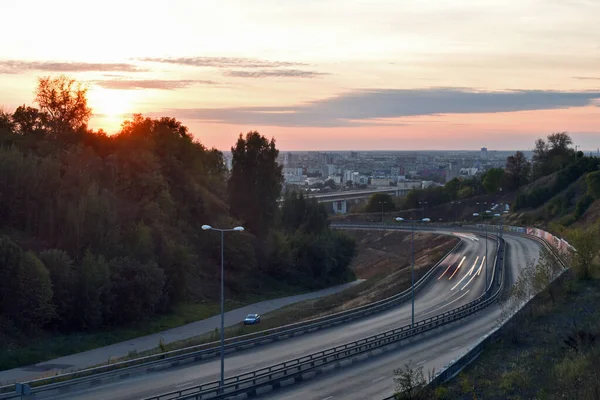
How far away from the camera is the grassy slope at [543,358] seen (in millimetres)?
31719

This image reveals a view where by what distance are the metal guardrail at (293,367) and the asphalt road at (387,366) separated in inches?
25.4

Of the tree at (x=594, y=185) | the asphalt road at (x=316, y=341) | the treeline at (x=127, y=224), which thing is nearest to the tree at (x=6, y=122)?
the treeline at (x=127, y=224)

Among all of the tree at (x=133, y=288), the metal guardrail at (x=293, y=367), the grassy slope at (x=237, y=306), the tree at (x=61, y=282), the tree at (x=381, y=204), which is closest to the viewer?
the metal guardrail at (x=293, y=367)

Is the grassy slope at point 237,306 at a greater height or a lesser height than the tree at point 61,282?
lesser

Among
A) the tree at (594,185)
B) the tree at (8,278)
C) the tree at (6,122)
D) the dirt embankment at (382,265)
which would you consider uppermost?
the tree at (6,122)

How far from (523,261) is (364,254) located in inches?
1610

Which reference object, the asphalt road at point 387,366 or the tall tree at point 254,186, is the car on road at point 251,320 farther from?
the tall tree at point 254,186

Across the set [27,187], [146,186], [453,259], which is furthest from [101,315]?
[453,259]

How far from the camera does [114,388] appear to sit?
34.3 m

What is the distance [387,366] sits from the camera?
1593 inches

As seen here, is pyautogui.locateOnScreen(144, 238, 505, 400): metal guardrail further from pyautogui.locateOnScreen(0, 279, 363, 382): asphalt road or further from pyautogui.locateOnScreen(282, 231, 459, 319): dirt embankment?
pyautogui.locateOnScreen(0, 279, 363, 382): asphalt road

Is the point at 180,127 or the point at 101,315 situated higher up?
the point at 180,127

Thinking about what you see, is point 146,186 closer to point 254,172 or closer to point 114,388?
point 254,172

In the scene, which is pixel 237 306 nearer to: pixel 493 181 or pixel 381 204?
pixel 381 204
